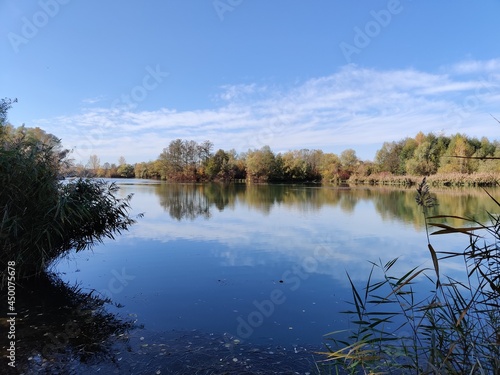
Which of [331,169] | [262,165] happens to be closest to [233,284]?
[262,165]

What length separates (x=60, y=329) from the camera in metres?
4.17

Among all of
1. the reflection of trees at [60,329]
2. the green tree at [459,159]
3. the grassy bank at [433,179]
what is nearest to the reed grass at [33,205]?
the reflection of trees at [60,329]

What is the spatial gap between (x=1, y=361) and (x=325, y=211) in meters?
16.0

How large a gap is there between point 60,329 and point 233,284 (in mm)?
2950

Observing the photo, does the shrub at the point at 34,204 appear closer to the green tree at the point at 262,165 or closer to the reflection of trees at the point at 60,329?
the reflection of trees at the point at 60,329

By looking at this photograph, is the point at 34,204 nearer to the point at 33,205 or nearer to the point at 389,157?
the point at 33,205

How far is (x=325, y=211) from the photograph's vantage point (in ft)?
58.8

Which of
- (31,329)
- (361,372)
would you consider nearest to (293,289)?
(361,372)

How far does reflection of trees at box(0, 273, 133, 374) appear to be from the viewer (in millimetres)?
3471

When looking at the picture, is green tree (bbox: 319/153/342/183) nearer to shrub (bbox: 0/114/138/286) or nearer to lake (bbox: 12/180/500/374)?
lake (bbox: 12/180/500/374)

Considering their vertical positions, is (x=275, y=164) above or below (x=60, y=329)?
above

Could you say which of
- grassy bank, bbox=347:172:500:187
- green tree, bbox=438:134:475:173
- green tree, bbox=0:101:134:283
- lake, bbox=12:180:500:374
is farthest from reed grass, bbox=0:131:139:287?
green tree, bbox=438:134:475:173

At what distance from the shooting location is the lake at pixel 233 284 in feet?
12.2

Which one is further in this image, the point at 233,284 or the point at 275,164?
the point at 275,164
